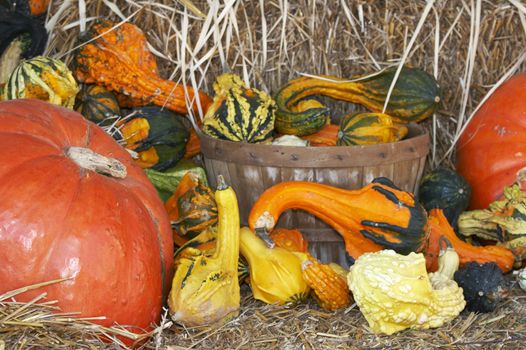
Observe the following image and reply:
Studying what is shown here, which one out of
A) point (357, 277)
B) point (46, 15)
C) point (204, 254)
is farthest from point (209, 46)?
point (357, 277)

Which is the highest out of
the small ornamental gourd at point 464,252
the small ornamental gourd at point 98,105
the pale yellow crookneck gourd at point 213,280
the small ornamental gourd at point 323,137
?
the small ornamental gourd at point 98,105

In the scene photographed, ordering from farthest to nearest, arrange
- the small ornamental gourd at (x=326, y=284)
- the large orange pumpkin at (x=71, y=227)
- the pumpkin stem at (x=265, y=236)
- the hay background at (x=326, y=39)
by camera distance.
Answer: the hay background at (x=326, y=39)
the pumpkin stem at (x=265, y=236)
the small ornamental gourd at (x=326, y=284)
the large orange pumpkin at (x=71, y=227)

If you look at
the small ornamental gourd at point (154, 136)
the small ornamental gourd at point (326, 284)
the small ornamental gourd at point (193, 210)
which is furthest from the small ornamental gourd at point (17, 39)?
the small ornamental gourd at point (326, 284)

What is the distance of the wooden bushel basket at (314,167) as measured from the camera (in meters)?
3.12

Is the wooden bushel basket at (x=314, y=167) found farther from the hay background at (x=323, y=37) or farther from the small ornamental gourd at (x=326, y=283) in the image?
the hay background at (x=323, y=37)

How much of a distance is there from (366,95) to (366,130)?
0.40 metres

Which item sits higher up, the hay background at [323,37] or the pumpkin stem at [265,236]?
the hay background at [323,37]

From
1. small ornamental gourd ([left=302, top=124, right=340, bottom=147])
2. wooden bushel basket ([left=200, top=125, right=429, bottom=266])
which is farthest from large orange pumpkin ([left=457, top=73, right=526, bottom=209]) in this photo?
small ornamental gourd ([left=302, top=124, right=340, bottom=147])

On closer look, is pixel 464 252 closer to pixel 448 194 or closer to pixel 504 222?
pixel 504 222

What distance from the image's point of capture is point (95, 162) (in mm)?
2486

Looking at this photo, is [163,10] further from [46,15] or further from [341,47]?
[341,47]

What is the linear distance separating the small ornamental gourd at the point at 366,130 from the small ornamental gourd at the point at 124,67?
803 millimetres

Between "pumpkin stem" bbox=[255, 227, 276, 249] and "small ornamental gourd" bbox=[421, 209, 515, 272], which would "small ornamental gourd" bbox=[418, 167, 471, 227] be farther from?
"pumpkin stem" bbox=[255, 227, 276, 249]

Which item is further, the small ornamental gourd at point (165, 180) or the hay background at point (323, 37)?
the hay background at point (323, 37)
